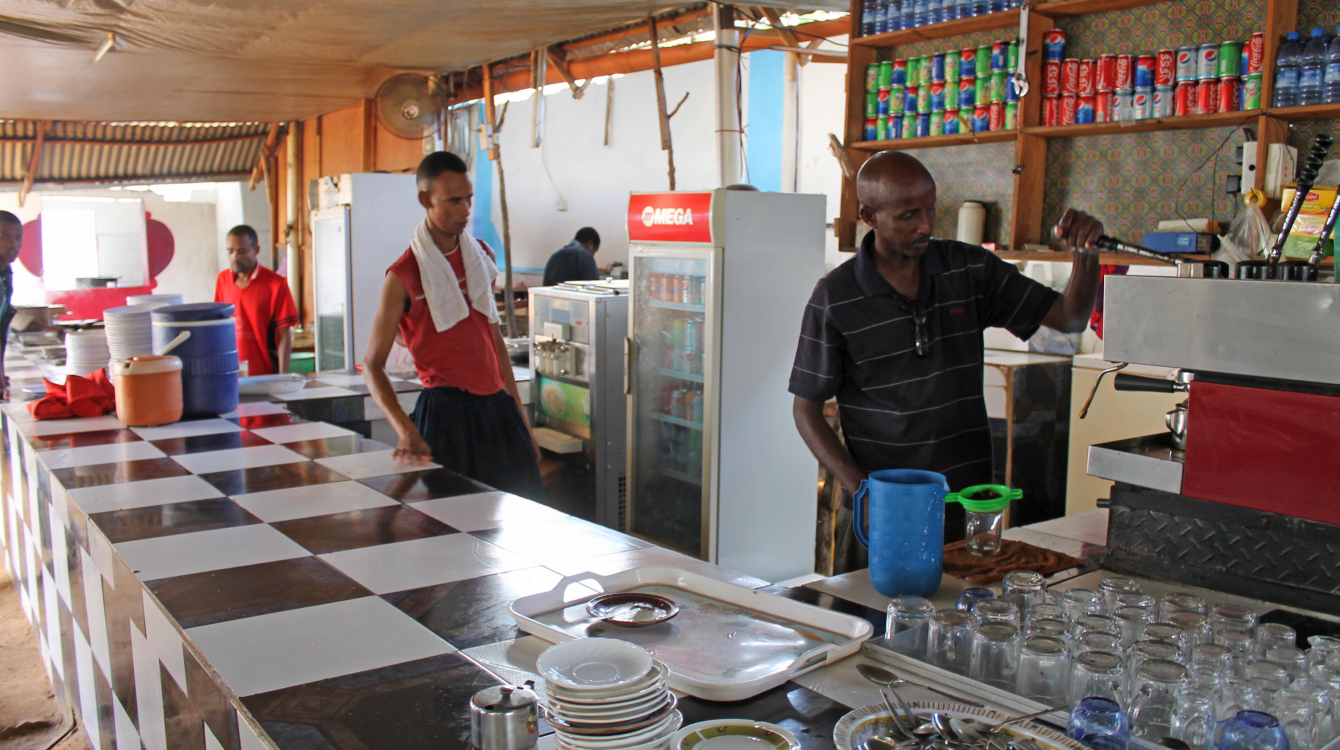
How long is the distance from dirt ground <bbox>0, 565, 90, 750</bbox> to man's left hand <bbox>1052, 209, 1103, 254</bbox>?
2.97 meters

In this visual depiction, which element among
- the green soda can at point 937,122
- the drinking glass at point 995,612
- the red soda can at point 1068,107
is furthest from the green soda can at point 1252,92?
the drinking glass at point 995,612

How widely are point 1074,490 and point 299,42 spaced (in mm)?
4807

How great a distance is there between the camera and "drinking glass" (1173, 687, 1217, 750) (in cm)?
102

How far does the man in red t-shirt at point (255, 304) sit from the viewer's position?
5.68m

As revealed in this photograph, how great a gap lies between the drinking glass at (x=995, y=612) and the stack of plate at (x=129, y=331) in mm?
3190

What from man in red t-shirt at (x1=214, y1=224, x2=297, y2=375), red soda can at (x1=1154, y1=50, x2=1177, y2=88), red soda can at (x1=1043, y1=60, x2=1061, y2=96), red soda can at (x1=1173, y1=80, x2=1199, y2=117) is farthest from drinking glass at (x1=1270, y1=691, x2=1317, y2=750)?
man in red t-shirt at (x1=214, y1=224, x2=297, y2=375)

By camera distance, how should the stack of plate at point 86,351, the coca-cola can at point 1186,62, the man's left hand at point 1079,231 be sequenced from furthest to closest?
the stack of plate at point 86,351
the coca-cola can at point 1186,62
the man's left hand at point 1079,231

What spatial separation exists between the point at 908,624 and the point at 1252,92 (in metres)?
3.14

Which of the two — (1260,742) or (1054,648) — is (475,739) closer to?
(1054,648)

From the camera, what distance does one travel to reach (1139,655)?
1166mm

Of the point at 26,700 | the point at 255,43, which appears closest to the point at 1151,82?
the point at 255,43

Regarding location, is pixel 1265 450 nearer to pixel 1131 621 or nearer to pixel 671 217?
pixel 1131 621

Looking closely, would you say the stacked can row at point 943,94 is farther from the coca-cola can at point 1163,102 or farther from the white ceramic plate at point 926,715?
the white ceramic plate at point 926,715

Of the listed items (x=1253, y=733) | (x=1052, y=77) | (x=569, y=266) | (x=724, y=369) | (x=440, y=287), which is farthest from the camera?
(x=569, y=266)
